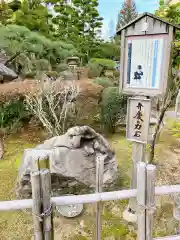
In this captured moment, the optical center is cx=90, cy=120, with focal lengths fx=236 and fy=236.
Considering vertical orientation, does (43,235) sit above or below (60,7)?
below

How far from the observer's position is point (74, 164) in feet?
9.98

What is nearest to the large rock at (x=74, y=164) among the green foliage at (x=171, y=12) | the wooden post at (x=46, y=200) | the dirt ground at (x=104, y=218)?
the dirt ground at (x=104, y=218)

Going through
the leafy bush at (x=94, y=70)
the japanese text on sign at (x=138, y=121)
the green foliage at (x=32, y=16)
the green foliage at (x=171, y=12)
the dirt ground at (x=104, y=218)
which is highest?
the green foliage at (x=32, y=16)

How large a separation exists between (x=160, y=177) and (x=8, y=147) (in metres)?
2.97

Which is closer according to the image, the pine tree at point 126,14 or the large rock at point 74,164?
the large rock at point 74,164

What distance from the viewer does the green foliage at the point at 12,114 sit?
5.37 meters

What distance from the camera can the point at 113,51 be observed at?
505 inches

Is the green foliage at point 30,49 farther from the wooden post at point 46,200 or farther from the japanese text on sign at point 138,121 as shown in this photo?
the wooden post at point 46,200

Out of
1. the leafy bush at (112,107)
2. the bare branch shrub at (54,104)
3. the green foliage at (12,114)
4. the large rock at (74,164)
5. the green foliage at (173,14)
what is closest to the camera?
the large rock at (74,164)

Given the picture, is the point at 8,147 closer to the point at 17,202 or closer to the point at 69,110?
the point at 69,110

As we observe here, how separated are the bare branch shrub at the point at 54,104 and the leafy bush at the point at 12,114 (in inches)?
11.0

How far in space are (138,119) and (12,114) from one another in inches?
149

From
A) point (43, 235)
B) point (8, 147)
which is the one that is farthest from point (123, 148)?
point (43, 235)

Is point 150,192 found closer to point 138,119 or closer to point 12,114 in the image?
point 138,119
